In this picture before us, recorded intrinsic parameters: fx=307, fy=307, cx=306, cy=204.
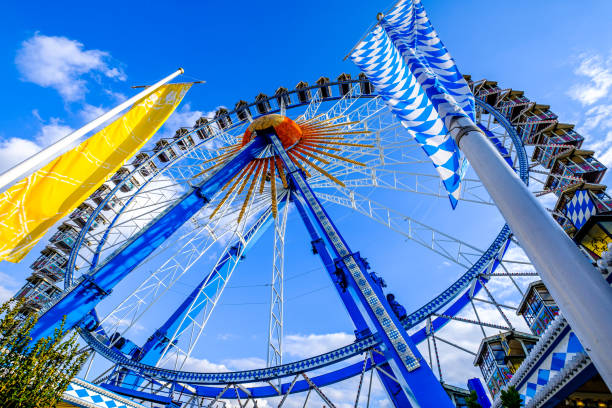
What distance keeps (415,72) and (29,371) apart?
7911mm

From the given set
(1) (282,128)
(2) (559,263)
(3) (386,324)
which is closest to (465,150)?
(2) (559,263)

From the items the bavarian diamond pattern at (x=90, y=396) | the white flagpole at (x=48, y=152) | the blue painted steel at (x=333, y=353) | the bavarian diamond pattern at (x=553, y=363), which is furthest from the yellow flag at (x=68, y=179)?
the bavarian diamond pattern at (x=553, y=363)

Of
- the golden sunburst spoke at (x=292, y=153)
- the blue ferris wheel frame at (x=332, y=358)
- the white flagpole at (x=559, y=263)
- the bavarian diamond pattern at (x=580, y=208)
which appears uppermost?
the golden sunburst spoke at (x=292, y=153)

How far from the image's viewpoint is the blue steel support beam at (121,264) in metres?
8.27

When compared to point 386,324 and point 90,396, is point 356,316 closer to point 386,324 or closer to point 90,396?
point 386,324

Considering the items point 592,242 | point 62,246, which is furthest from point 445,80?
point 62,246

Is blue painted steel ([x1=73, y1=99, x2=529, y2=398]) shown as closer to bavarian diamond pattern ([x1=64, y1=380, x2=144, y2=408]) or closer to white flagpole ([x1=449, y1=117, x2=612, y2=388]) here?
bavarian diamond pattern ([x1=64, y1=380, x2=144, y2=408])

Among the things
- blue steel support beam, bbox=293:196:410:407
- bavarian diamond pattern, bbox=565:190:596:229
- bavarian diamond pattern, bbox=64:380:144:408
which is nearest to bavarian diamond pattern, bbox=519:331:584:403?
blue steel support beam, bbox=293:196:410:407

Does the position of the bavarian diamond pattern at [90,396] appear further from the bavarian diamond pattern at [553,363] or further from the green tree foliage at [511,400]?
the bavarian diamond pattern at [553,363]

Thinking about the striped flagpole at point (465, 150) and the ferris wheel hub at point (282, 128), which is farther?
the ferris wheel hub at point (282, 128)

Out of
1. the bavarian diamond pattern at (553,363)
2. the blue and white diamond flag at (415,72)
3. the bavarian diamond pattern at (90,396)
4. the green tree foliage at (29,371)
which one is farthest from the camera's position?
the bavarian diamond pattern at (90,396)

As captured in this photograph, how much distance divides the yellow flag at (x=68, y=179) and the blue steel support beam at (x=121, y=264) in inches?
130

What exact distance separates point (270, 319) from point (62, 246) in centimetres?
1665

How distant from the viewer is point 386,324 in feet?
22.8
